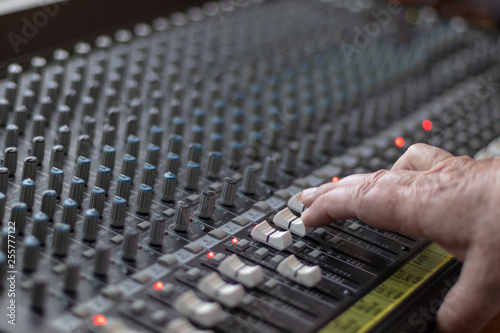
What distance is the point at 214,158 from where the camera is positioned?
165cm

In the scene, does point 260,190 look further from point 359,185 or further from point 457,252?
point 457,252

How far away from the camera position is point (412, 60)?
103 inches

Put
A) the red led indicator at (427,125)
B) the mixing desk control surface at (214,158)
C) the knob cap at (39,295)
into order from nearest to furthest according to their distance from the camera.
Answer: the knob cap at (39,295), the mixing desk control surface at (214,158), the red led indicator at (427,125)

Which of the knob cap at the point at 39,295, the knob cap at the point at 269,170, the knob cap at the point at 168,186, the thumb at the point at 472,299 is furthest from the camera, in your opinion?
the knob cap at the point at 269,170

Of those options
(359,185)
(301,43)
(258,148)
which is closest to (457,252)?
(359,185)

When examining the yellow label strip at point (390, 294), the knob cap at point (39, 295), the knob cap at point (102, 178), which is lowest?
the yellow label strip at point (390, 294)

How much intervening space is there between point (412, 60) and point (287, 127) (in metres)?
0.88

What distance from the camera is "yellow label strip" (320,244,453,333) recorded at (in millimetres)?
1219

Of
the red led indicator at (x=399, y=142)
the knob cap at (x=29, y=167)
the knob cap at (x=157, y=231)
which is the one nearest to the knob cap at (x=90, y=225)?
the knob cap at (x=157, y=231)

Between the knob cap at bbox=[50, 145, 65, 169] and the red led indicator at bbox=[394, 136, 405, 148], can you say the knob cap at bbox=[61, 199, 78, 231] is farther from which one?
the red led indicator at bbox=[394, 136, 405, 148]

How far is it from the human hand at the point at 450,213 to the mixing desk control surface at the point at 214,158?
→ 8 cm

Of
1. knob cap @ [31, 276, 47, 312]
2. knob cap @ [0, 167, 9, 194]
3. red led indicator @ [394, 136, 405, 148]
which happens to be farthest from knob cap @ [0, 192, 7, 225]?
red led indicator @ [394, 136, 405, 148]

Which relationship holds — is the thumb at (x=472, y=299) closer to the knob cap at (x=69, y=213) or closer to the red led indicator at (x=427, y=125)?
the knob cap at (x=69, y=213)

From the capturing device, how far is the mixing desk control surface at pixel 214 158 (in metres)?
1.18
